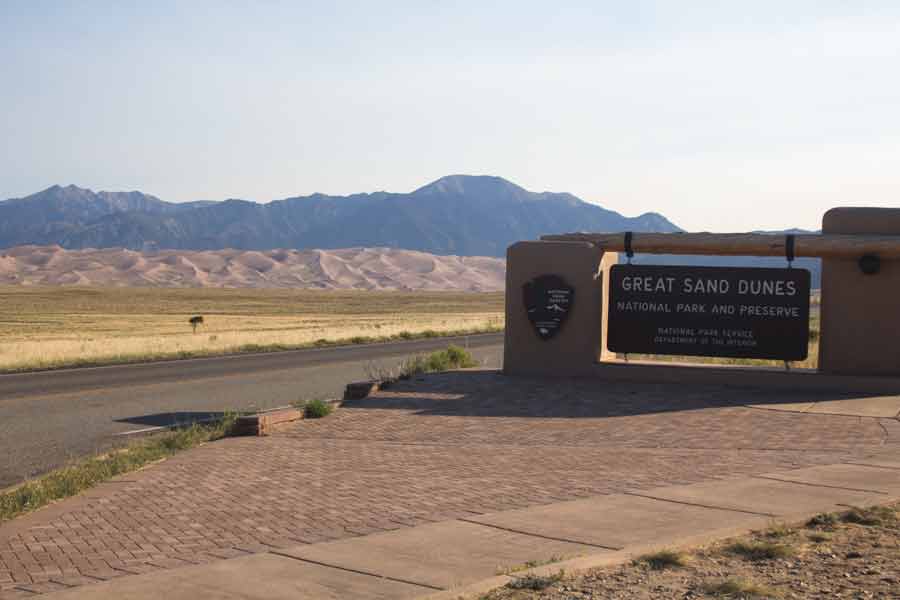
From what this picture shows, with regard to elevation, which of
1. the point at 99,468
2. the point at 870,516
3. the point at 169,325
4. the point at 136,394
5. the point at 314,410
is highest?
the point at 870,516

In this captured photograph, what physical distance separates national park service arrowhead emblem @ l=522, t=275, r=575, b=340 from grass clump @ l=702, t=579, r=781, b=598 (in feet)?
42.7

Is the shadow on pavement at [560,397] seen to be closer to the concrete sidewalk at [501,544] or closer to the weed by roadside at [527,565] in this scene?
the concrete sidewalk at [501,544]

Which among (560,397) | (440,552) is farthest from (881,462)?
(560,397)

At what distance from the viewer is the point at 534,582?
6777 millimetres

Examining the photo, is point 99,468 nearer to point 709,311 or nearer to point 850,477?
point 850,477

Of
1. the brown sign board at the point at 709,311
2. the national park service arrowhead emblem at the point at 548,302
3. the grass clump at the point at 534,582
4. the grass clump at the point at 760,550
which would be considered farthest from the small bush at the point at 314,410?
the grass clump at the point at 534,582

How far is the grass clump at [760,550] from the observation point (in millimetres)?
7441

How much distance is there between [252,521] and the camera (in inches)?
355

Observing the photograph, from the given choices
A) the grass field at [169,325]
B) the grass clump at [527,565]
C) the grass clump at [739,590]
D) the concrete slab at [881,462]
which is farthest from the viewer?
the grass field at [169,325]

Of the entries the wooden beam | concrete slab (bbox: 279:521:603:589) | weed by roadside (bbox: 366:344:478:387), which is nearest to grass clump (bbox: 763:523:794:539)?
concrete slab (bbox: 279:521:603:589)

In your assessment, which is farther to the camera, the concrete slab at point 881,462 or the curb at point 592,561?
the concrete slab at point 881,462

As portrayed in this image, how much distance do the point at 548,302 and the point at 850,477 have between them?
9644 mm

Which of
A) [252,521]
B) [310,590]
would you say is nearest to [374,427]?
[252,521]

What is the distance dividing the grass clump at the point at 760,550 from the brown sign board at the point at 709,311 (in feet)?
37.7
